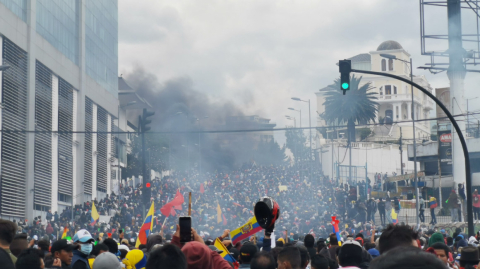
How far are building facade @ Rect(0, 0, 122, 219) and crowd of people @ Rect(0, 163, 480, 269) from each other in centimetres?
315

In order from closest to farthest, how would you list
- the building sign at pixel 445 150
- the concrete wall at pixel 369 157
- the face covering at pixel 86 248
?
the face covering at pixel 86 248 → the building sign at pixel 445 150 → the concrete wall at pixel 369 157

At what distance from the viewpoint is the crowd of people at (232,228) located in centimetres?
500

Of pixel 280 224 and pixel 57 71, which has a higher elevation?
pixel 57 71

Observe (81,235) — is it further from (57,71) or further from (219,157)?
(219,157)

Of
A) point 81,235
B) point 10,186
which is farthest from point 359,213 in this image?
point 81,235

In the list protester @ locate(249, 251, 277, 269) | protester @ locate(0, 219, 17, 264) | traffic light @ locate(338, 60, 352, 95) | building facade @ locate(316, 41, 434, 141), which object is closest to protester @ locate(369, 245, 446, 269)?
protester @ locate(249, 251, 277, 269)

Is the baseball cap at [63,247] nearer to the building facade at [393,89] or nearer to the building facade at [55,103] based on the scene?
the building facade at [55,103]

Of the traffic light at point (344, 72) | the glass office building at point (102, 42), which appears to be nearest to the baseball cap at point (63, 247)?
the traffic light at point (344, 72)

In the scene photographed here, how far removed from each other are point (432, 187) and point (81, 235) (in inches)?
1723

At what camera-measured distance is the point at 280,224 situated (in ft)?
117

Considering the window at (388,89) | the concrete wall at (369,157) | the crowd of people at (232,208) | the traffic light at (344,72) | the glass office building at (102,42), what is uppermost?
the window at (388,89)

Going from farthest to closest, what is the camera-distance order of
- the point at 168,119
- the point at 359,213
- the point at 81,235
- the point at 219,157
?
the point at 219,157, the point at 168,119, the point at 359,213, the point at 81,235

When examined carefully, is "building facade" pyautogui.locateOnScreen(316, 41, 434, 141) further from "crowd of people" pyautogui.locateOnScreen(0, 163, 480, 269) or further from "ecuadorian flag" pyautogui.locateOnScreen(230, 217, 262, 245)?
"ecuadorian flag" pyautogui.locateOnScreen(230, 217, 262, 245)

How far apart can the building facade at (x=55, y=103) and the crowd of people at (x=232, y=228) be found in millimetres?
3148
